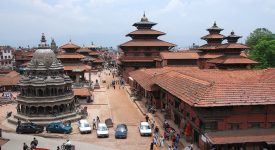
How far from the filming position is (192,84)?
1355 inches

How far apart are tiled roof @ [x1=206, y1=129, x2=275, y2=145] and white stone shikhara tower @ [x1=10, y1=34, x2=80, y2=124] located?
22.9m

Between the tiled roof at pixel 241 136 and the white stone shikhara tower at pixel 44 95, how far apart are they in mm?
22857

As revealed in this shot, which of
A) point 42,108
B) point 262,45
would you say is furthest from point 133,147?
point 262,45

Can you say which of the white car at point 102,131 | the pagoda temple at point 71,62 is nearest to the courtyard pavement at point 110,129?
the white car at point 102,131

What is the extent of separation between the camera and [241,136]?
28.7m

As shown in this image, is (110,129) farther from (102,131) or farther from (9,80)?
(9,80)

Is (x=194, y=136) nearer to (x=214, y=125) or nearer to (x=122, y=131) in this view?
(x=214, y=125)

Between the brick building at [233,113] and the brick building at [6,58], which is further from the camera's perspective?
the brick building at [6,58]

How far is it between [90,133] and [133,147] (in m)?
7.54

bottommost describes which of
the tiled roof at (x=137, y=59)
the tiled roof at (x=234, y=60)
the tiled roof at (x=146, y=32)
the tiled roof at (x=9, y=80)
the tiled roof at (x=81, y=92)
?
the tiled roof at (x=81, y=92)

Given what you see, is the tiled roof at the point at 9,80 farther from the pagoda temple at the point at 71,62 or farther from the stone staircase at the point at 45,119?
the stone staircase at the point at 45,119

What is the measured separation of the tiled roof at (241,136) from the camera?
2803cm

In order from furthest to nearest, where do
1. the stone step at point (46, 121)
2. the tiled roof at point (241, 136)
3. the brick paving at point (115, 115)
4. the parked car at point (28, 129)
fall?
1. the stone step at point (46, 121)
2. the parked car at point (28, 129)
3. the brick paving at point (115, 115)
4. the tiled roof at point (241, 136)

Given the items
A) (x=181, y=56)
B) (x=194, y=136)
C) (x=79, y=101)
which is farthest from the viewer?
(x=181, y=56)
